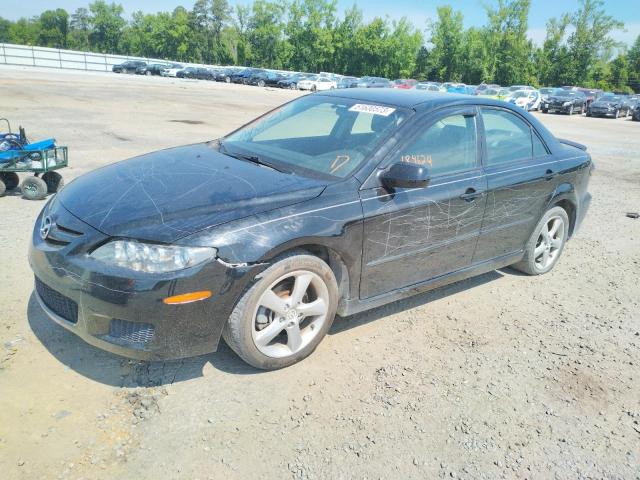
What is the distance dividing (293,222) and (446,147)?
1.52 metres

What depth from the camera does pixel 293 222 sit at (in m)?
3.00

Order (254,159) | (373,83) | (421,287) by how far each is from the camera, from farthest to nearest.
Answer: (373,83), (421,287), (254,159)

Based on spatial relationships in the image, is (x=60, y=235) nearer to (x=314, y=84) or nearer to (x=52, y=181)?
(x=52, y=181)

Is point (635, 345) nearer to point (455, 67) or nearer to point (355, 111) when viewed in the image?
point (355, 111)

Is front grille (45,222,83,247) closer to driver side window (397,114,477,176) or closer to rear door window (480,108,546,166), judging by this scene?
driver side window (397,114,477,176)

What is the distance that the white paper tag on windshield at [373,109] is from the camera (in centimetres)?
380

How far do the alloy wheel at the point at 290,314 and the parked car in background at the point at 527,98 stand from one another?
31.6 m

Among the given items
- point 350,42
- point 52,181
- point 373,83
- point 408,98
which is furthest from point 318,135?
point 350,42

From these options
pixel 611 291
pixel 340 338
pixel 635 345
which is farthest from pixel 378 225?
pixel 611 291

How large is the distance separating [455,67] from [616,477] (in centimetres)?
7537

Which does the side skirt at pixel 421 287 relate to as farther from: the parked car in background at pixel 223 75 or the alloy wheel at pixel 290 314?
the parked car in background at pixel 223 75

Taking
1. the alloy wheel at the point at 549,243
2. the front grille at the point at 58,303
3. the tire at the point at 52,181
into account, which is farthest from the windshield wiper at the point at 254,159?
the tire at the point at 52,181

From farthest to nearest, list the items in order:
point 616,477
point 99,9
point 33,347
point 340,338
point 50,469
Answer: point 99,9 → point 340,338 → point 33,347 → point 616,477 → point 50,469

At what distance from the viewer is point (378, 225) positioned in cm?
337
